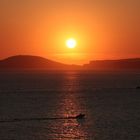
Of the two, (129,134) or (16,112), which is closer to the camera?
(129,134)

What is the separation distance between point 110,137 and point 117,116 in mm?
21839

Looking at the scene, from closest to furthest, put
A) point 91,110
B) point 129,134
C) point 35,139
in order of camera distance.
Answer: point 35,139 < point 129,134 < point 91,110

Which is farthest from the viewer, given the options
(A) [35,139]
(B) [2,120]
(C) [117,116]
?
(C) [117,116]

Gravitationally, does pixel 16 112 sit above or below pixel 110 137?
above

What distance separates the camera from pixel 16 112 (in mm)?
81938

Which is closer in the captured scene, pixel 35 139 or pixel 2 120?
pixel 35 139

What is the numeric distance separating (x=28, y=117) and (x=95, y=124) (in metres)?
13.8

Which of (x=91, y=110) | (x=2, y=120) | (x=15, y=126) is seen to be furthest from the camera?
(x=91, y=110)

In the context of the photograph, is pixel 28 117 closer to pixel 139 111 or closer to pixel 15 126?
pixel 15 126

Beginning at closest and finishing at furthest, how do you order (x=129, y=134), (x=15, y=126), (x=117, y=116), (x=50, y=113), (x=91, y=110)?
(x=129, y=134)
(x=15, y=126)
(x=117, y=116)
(x=50, y=113)
(x=91, y=110)

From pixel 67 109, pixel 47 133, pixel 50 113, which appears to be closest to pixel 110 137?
pixel 47 133

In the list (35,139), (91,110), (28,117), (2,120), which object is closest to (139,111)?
(91,110)

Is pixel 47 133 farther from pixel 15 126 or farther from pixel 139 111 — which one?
pixel 139 111

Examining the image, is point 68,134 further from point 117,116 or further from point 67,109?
point 67,109
